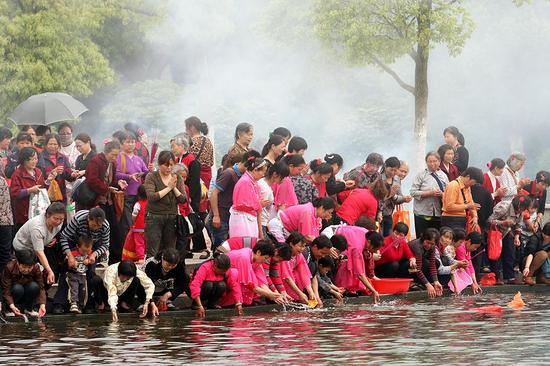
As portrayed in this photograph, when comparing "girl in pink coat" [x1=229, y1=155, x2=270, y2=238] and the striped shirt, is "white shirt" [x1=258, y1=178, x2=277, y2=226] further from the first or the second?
the striped shirt

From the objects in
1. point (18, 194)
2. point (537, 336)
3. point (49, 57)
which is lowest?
point (537, 336)

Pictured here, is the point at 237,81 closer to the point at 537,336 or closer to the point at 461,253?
the point at 461,253

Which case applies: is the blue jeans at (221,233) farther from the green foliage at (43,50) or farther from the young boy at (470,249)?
the green foliage at (43,50)

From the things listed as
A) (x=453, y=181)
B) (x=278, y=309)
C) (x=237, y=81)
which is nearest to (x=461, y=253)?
(x=453, y=181)

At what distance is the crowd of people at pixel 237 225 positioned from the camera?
55.2 ft

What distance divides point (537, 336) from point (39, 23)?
27.6m

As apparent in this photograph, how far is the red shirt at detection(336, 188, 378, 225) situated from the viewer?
20.2m

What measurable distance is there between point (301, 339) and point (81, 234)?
372 centimetres

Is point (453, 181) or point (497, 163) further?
point (497, 163)

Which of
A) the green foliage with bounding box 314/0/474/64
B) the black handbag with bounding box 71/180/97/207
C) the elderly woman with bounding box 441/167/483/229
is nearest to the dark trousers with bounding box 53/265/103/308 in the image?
the black handbag with bounding box 71/180/97/207

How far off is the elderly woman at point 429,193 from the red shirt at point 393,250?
3.72 ft

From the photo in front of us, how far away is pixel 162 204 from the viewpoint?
1788cm

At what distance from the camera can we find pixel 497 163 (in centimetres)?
2247

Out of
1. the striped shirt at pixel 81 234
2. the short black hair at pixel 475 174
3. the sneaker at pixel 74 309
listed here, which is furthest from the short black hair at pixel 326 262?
the sneaker at pixel 74 309
